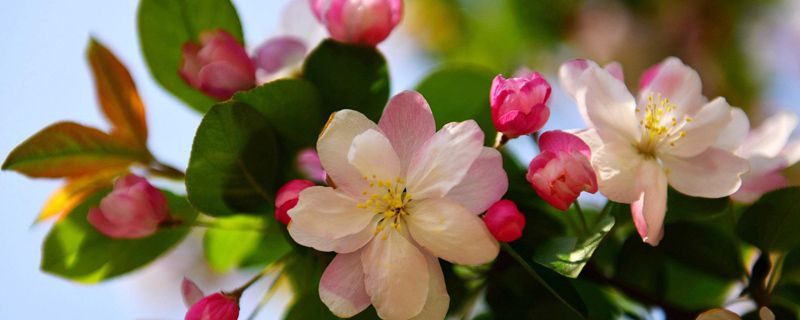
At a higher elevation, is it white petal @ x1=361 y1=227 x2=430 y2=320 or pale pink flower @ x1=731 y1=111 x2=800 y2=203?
white petal @ x1=361 y1=227 x2=430 y2=320

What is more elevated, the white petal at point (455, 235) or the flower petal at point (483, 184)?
the flower petal at point (483, 184)

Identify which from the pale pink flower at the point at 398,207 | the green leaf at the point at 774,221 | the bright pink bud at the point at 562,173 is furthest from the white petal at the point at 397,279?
the green leaf at the point at 774,221

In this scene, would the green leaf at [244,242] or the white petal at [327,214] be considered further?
the green leaf at [244,242]

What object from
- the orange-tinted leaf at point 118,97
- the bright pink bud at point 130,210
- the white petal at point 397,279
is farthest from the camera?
the orange-tinted leaf at point 118,97

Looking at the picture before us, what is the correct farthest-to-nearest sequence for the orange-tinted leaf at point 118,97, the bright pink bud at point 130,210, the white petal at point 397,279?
the orange-tinted leaf at point 118,97 → the bright pink bud at point 130,210 → the white petal at point 397,279

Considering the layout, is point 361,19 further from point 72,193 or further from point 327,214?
point 72,193

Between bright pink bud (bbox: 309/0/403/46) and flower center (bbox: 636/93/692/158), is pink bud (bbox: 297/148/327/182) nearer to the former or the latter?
bright pink bud (bbox: 309/0/403/46)

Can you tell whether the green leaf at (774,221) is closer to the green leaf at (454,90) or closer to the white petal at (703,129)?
the white petal at (703,129)

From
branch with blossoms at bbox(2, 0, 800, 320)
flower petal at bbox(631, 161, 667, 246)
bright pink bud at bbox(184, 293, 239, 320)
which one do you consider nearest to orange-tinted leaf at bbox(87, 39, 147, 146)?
branch with blossoms at bbox(2, 0, 800, 320)

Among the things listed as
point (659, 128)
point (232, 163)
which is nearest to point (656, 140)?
point (659, 128)
